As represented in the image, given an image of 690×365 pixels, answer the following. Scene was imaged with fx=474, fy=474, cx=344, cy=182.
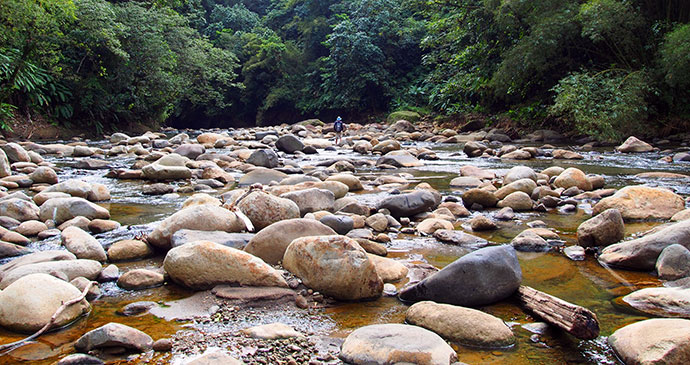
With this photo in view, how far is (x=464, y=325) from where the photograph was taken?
2133 millimetres

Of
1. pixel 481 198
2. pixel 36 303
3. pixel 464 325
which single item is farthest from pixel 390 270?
pixel 481 198

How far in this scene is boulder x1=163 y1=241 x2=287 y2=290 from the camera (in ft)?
8.77

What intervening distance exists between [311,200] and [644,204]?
312 cm

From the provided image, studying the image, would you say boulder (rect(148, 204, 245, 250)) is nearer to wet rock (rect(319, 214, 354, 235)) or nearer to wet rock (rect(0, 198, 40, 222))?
wet rock (rect(319, 214, 354, 235))

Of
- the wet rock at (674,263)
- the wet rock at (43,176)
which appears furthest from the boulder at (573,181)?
the wet rock at (43,176)

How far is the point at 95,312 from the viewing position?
2412 millimetres

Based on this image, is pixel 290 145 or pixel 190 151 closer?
pixel 190 151

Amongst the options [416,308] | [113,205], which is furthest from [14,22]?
[416,308]

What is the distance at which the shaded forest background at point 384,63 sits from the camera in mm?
11586

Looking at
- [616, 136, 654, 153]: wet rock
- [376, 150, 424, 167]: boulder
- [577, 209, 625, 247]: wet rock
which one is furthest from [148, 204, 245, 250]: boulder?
[616, 136, 654, 153]: wet rock

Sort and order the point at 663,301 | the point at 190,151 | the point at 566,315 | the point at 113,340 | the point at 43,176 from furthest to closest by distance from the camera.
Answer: the point at 190,151, the point at 43,176, the point at 663,301, the point at 566,315, the point at 113,340

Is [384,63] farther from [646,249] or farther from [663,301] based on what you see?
[663,301]

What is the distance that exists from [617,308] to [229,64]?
23.3 metres

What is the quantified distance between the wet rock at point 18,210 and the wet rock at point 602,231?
15.0 ft
